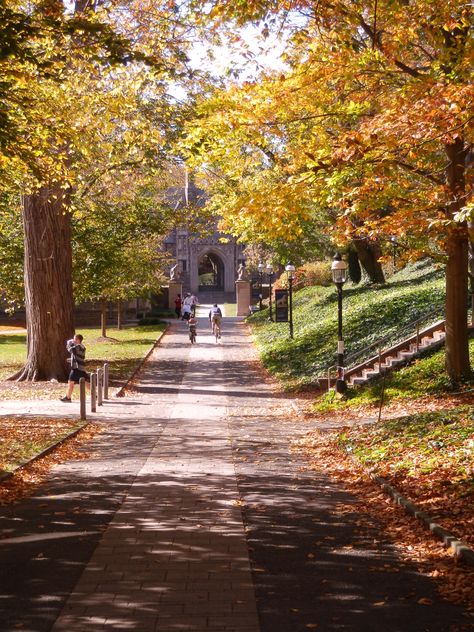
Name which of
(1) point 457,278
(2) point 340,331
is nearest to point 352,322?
(2) point 340,331

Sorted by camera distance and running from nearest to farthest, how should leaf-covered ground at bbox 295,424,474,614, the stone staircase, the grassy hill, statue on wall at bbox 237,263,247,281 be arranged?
leaf-covered ground at bbox 295,424,474,614 → the stone staircase → the grassy hill → statue on wall at bbox 237,263,247,281

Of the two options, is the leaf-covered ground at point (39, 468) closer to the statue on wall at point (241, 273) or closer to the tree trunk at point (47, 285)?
the tree trunk at point (47, 285)

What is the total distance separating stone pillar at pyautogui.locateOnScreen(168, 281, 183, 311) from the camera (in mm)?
63156

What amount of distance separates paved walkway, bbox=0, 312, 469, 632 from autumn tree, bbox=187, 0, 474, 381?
15.3ft

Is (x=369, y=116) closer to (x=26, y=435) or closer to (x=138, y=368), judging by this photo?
(x=26, y=435)

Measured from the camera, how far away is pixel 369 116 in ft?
51.0

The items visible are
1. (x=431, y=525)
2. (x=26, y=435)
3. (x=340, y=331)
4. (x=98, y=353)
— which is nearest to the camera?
(x=431, y=525)

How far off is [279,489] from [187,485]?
1147mm

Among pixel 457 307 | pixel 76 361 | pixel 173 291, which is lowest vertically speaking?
pixel 76 361

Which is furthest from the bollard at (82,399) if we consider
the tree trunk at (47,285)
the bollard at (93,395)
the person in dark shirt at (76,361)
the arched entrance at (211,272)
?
the arched entrance at (211,272)

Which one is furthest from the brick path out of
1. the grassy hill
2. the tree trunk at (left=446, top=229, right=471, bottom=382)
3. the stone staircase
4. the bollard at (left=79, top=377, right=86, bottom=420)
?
the grassy hill

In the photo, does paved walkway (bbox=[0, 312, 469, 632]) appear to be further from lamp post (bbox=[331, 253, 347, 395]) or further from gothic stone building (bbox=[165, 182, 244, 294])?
gothic stone building (bbox=[165, 182, 244, 294])

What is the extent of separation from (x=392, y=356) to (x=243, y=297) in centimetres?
3643

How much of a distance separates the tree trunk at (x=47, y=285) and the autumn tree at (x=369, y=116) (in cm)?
920
